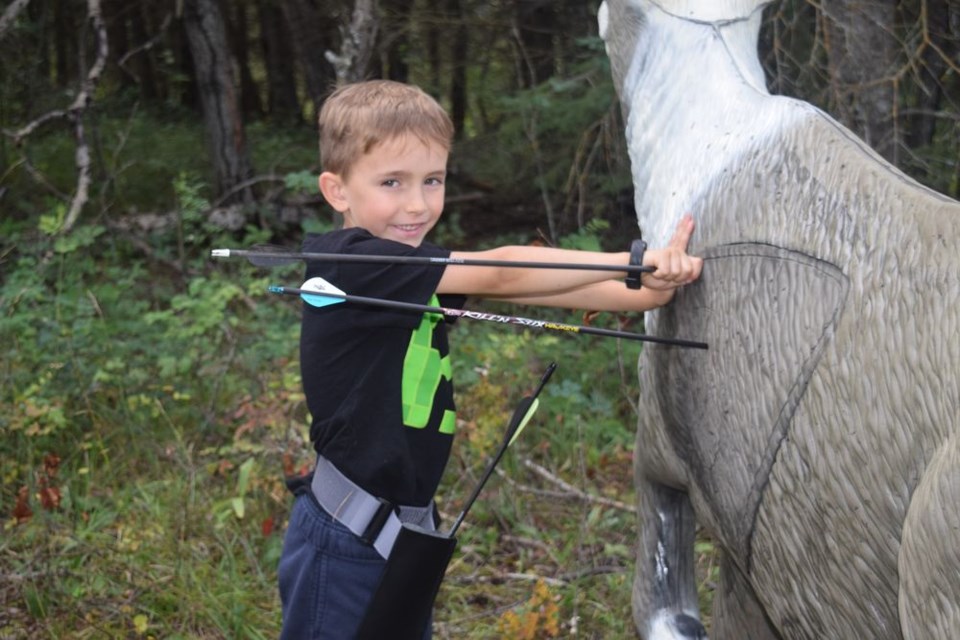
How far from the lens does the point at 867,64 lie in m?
4.09

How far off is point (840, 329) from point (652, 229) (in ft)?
2.11

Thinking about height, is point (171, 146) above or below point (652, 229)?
below

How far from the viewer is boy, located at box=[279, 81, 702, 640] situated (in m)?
2.04

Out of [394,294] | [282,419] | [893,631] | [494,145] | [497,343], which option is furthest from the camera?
[494,145]

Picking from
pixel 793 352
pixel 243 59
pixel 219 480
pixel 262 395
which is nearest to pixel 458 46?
pixel 262 395

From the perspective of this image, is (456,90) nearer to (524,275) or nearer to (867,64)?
(867,64)

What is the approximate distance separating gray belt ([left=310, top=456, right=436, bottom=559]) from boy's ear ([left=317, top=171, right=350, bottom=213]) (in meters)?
0.50

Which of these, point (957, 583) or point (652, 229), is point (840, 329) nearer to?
point (957, 583)

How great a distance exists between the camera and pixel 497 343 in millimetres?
4859

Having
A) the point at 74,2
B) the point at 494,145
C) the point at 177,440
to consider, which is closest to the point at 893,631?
the point at 177,440

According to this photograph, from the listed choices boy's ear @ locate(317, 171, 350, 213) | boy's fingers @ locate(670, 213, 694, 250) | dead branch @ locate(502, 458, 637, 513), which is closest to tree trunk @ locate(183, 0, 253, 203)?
dead branch @ locate(502, 458, 637, 513)

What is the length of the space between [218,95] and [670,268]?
20.1 feet

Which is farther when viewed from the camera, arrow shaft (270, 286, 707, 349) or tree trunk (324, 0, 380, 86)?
tree trunk (324, 0, 380, 86)

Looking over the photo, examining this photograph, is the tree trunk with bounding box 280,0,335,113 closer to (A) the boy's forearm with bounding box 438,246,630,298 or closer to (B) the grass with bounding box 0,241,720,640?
(B) the grass with bounding box 0,241,720,640
